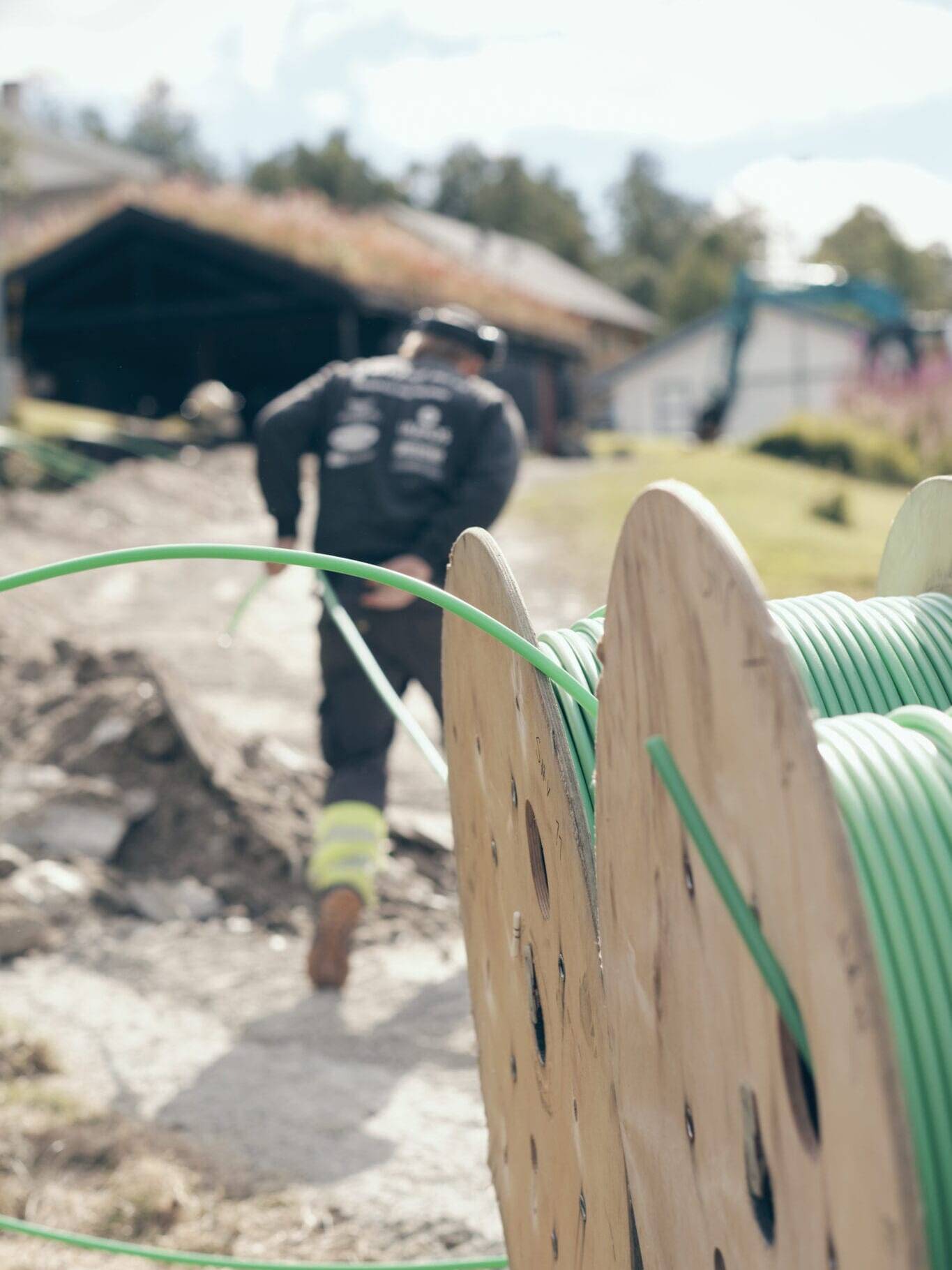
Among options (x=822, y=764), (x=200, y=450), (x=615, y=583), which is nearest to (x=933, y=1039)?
(x=822, y=764)

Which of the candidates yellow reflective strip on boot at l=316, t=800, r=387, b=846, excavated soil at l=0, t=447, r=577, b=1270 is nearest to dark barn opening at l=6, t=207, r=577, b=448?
excavated soil at l=0, t=447, r=577, b=1270

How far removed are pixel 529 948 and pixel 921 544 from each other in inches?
43.0

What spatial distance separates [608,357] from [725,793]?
5820cm

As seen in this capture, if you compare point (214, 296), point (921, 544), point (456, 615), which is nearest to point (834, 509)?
point (214, 296)

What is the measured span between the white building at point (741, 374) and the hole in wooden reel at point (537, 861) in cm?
4829

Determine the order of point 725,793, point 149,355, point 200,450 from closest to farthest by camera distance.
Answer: point 725,793 < point 200,450 < point 149,355

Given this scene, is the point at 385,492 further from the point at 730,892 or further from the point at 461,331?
the point at 730,892

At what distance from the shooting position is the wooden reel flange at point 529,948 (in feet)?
6.50

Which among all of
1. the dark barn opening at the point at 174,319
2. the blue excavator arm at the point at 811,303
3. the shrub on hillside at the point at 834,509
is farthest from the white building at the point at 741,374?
the shrub on hillside at the point at 834,509

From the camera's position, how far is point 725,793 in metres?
1.46

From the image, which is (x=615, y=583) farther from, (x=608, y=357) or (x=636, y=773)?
(x=608, y=357)

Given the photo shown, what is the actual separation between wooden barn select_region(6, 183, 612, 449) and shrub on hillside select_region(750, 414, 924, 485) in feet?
16.1

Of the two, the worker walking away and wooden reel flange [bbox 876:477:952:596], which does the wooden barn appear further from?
wooden reel flange [bbox 876:477:952:596]

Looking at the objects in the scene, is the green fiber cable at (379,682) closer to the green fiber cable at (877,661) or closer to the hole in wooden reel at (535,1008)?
the hole in wooden reel at (535,1008)
